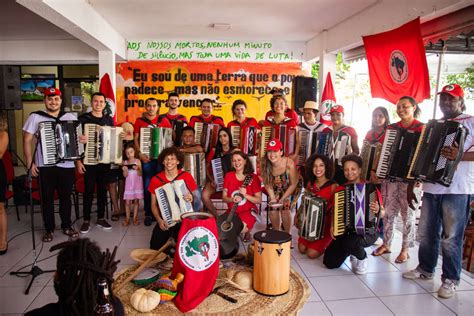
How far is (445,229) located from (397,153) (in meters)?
0.73

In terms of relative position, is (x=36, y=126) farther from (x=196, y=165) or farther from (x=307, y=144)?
(x=307, y=144)

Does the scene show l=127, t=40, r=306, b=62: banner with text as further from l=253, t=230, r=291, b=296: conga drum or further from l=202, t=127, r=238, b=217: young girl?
l=253, t=230, r=291, b=296: conga drum

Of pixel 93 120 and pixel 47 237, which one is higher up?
pixel 93 120

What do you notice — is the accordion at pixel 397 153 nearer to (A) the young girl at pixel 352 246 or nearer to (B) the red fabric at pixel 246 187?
(A) the young girl at pixel 352 246

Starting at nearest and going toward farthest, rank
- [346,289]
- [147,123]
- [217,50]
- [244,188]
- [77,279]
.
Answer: [77,279], [346,289], [244,188], [147,123], [217,50]

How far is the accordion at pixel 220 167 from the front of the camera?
4621 millimetres

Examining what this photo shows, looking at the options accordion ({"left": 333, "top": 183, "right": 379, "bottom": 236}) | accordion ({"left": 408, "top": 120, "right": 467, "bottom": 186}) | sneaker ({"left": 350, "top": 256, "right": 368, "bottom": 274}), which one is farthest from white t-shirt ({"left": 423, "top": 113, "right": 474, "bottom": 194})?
sneaker ({"left": 350, "top": 256, "right": 368, "bottom": 274})

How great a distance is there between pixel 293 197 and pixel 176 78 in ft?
15.2

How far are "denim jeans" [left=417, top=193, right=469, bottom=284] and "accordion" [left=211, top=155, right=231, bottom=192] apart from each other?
7.47ft

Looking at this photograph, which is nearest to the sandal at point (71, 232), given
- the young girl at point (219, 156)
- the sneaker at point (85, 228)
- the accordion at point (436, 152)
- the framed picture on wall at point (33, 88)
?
the sneaker at point (85, 228)

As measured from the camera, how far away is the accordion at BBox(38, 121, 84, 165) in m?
3.78

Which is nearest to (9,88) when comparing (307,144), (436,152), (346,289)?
(307,144)

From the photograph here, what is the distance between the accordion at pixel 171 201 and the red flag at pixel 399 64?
2.74 m

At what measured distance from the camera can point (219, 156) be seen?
15.8 ft
